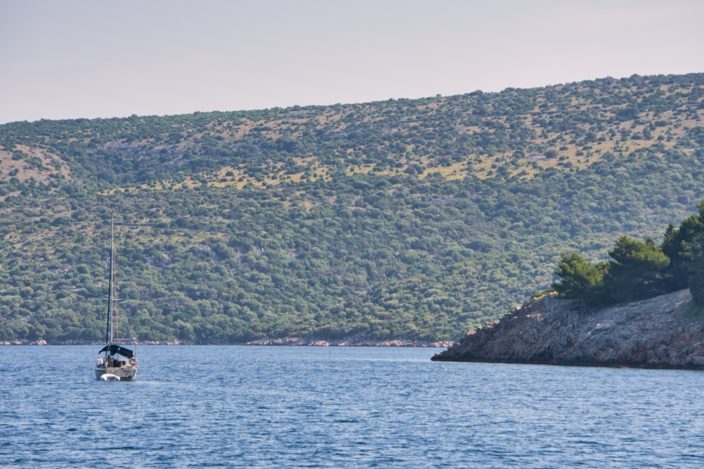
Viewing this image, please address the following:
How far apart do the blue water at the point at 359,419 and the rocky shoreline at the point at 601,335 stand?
2297 mm

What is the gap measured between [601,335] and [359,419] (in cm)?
4921

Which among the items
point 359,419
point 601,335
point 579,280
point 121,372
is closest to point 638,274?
point 579,280

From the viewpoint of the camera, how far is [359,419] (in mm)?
77062

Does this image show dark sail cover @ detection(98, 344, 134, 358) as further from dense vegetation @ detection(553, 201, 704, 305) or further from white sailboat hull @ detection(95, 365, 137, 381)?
dense vegetation @ detection(553, 201, 704, 305)

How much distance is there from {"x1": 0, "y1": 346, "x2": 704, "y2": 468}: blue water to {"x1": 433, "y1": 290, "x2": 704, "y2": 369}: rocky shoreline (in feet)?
7.54

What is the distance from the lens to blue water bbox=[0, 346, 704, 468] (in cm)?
6056

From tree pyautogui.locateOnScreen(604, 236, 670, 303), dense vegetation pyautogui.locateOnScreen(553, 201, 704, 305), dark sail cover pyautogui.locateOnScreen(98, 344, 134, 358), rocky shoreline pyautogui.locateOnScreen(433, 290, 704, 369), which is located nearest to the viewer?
dark sail cover pyautogui.locateOnScreen(98, 344, 134, 358)

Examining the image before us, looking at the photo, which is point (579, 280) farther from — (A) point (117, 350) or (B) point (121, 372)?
(A) point (117, 350)

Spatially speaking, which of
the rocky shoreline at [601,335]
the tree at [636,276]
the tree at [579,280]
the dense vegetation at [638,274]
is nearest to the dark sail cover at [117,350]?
the rocky shoreline at [601,335]

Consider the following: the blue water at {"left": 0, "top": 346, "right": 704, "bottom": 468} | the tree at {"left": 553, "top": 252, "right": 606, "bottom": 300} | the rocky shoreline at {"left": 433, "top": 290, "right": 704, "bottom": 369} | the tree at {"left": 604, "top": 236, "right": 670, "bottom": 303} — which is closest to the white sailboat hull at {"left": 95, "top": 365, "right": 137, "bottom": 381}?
the blue water at {"left": 0, "top": 346, "right": 704, "bottom": 468}

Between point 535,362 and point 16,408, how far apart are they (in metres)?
59.1

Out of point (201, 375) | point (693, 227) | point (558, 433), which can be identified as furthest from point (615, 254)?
point (558, 433)

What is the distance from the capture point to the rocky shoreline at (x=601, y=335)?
370ft

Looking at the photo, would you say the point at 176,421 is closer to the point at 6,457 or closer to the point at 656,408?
the point at 6,457
